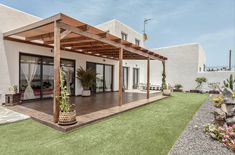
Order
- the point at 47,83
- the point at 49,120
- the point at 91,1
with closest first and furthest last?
1. the point at 49,120
2. the point at 47,83
3. the point at 91,1

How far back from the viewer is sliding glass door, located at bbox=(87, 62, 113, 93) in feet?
42.6

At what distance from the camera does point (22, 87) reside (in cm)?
A: 827

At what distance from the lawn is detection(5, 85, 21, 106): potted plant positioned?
105 inches

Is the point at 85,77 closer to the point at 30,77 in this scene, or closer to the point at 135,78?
the point at 30,77

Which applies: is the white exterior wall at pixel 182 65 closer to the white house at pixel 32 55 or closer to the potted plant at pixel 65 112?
the white house at pixel 32 55

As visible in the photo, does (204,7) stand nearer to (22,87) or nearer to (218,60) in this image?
(22,87)

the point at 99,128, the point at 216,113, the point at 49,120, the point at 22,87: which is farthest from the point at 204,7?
the point at 22,87

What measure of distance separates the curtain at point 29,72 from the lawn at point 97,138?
12.4 feet

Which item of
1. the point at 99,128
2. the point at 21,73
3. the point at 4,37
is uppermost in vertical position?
the point at 4,37

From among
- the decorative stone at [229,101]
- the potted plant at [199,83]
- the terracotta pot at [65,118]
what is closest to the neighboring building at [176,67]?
the potted plant at [199,83]

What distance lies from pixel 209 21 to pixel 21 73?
1576 centimetres

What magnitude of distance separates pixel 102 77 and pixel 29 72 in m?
6.42

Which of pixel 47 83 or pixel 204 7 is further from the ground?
pixel 204 7

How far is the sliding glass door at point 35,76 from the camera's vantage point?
27.2ft
